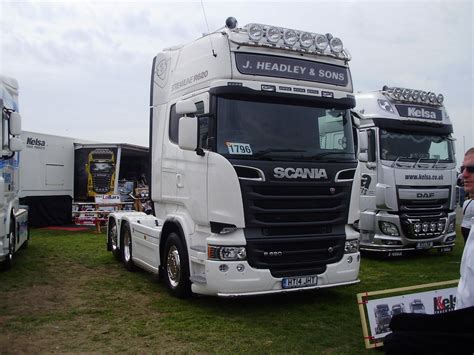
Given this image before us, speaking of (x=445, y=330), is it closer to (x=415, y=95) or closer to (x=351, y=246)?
(x=351, y=246)

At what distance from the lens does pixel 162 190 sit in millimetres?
7637

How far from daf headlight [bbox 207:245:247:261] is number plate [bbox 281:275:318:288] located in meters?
0.68

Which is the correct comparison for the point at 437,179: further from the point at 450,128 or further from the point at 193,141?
the point at 193,141

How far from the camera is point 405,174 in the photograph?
33.5 feet

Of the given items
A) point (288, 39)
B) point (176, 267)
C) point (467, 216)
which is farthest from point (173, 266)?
point (467, 216)

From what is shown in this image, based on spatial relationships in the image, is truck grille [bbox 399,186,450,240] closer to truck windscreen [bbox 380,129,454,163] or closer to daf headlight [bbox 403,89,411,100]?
truck windscreen [bbox 380,129,454,163]

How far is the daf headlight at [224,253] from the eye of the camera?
604cm

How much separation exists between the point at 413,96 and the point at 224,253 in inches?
258

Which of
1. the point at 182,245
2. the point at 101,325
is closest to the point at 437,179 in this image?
the point at 182,245

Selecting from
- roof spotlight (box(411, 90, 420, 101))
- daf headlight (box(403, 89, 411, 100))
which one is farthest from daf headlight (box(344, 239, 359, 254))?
roof spotlight (box(411, 90, 420, 101))

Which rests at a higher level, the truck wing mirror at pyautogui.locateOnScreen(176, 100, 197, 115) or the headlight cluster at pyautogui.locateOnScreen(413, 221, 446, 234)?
the truck wing mirror at pyautogui.locateOnScreen(176, 100, 197, 115)

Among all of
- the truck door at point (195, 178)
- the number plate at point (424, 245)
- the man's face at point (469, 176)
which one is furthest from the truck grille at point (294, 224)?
the number plate at point (424, 245)

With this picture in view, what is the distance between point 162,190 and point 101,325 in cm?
237

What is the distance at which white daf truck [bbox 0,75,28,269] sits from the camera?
8.26 metres
